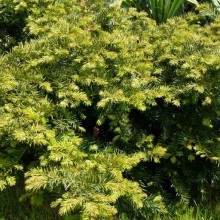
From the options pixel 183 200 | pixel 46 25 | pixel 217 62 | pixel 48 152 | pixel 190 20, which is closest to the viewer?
pixel 48 152

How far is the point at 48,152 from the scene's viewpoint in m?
1.94

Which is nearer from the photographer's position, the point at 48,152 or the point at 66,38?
the point at 48,152

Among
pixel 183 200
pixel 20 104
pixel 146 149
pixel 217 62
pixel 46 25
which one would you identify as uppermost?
pixel 46 25

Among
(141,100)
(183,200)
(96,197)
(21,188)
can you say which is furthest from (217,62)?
(21,188)

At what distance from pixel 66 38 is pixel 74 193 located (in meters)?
0.88

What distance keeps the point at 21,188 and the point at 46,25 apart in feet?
3.35

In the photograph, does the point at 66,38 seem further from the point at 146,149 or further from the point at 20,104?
the point at 146,149

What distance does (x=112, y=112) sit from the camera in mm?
2148

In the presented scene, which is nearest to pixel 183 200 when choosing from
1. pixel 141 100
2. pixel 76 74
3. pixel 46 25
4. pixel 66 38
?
pixel 141 100

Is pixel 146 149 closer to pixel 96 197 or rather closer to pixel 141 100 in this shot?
pixel 141 100

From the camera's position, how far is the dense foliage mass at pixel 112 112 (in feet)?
6.15

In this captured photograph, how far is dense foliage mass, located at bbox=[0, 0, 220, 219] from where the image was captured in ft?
6.15

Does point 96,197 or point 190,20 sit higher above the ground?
point 190,20

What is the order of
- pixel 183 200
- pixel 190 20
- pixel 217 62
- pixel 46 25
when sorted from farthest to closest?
pixel 190 20 < pixel 46 25 < pixel 183 200 < pixel 217 62
